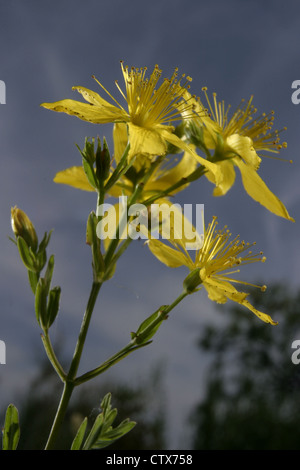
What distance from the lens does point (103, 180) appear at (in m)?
0.99

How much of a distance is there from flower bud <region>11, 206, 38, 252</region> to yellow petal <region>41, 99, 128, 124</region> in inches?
8.9

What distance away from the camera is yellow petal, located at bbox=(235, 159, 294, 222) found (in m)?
1.03

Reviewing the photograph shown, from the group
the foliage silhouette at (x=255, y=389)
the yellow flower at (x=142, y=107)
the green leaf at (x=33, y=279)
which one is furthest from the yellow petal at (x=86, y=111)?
the foliage silhouette at (x=255, y=389)

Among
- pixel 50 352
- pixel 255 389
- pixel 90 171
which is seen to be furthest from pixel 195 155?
pixel 255 389

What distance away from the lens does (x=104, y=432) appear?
3.16ft

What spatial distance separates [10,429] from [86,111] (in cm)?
62

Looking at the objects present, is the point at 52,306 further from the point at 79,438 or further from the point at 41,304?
the point at 79,438

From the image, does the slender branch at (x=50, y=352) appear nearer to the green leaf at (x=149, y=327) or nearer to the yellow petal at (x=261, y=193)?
the green leaf at (x=149, y=327)

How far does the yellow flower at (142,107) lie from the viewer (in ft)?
3.22
